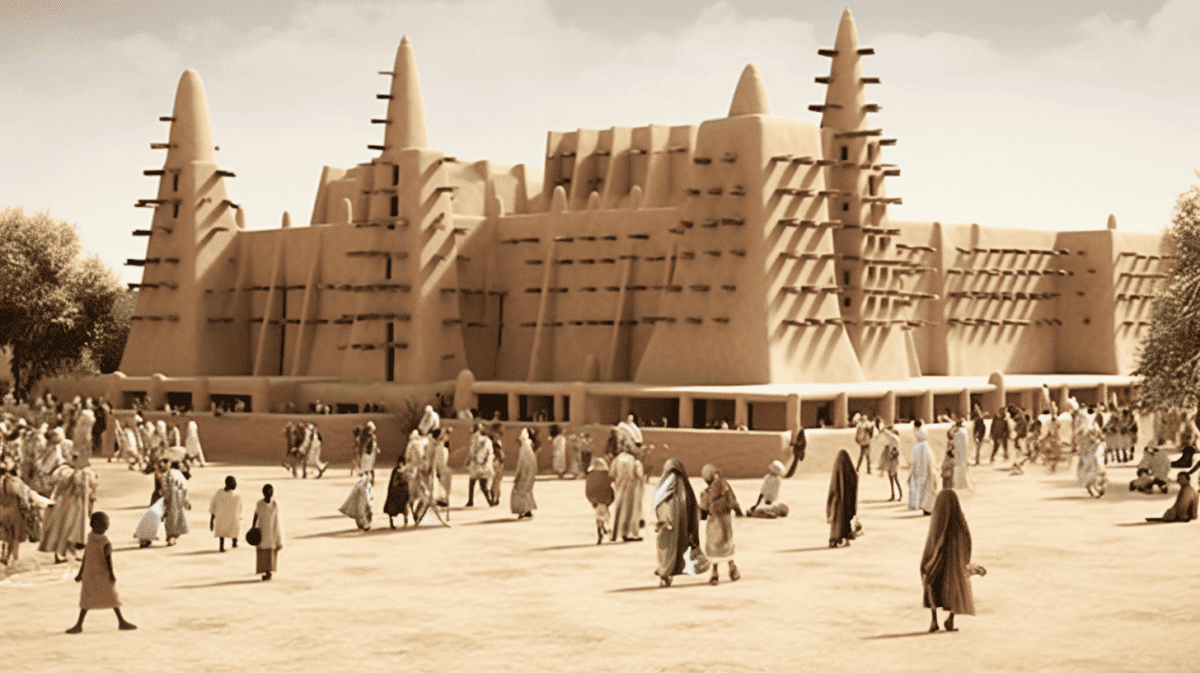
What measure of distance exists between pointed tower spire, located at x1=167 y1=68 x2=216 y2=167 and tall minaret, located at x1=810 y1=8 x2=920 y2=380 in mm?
20680

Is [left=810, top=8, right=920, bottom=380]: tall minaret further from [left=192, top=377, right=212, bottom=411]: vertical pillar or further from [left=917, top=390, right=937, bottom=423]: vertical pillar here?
[left=192, top=377, right=212, bottom=411]: vertical pillar

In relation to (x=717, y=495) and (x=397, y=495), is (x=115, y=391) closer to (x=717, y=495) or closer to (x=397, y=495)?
(x=397, y=495)

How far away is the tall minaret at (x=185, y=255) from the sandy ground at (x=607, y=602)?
78.6 feet

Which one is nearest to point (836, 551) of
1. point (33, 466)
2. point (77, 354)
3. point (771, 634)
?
point (771, 634)

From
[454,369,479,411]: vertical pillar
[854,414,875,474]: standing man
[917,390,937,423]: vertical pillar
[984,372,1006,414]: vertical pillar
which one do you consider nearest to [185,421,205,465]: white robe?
[454,369,479,411]: vertical pillar

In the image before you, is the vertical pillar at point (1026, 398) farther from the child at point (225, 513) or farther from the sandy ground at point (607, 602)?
the child at point (225, 513)

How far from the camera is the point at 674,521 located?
17.7 metres

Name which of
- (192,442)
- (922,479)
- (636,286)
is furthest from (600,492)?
(636,286)

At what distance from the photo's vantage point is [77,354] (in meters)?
54.5

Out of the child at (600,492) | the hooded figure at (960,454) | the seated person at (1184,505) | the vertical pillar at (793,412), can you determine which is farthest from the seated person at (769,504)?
the vertical pillar at (793,412)

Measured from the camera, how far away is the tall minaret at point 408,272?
42906mm

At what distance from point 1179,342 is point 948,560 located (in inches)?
697

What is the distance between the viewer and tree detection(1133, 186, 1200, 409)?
29.1m

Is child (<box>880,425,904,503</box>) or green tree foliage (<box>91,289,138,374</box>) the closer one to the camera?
child (<box>880,425,904,503</box>)
